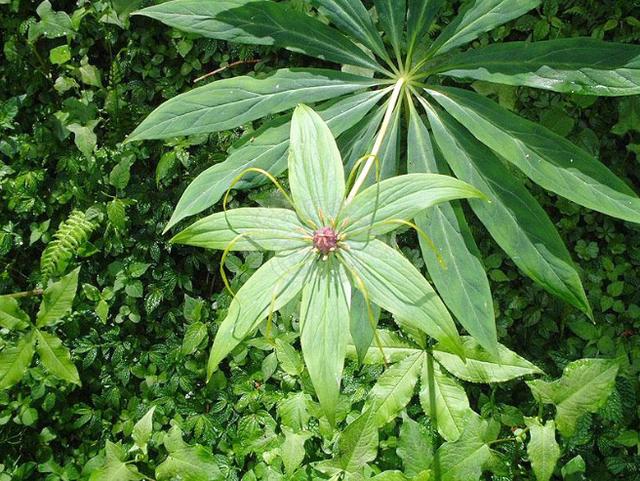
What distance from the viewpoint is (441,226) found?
1.55m

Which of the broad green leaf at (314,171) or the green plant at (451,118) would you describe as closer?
the broad green leaf at (314,171)

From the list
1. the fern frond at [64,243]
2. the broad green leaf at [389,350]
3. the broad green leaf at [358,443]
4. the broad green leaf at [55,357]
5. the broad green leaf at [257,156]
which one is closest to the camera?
the broad green leaf at [257,156]

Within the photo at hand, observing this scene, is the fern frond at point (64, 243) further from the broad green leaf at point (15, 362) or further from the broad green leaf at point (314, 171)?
the broad green leaf at point (314, 171)

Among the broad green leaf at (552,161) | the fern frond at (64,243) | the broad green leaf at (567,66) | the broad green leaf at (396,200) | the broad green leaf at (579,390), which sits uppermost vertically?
the broad green leaf at (567,66)

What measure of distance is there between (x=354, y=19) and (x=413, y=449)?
1158 mm

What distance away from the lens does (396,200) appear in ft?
3.92

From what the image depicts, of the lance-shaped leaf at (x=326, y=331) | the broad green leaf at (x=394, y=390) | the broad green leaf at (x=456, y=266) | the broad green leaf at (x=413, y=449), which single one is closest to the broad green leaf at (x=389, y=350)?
the broad green leaf at (x=394, y=390)

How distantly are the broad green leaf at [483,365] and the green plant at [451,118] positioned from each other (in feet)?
1.02

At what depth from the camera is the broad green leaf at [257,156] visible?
5.05 feet

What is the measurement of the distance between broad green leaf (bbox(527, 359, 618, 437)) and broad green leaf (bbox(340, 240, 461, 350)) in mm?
630

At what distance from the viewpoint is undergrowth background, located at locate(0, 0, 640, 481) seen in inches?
78.2

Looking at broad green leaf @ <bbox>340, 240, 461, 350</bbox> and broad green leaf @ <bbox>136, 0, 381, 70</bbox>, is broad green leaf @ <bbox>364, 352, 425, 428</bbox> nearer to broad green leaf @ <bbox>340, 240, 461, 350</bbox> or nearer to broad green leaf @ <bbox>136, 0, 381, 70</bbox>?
broad green leaf @ <bbox>340, 240, 461, 350</bbox>

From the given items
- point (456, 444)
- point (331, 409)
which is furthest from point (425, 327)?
point (456, 444)

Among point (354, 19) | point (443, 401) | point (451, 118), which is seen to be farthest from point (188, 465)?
point (354, 19)
